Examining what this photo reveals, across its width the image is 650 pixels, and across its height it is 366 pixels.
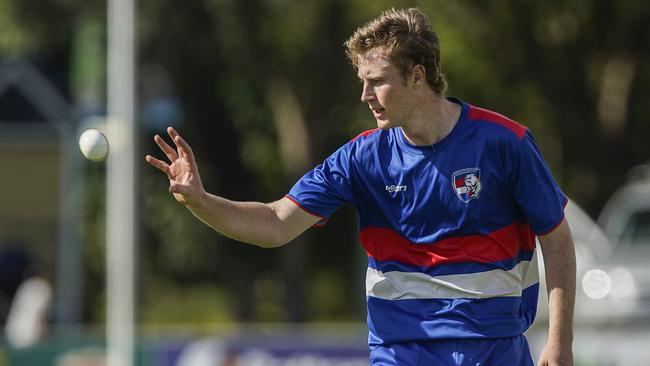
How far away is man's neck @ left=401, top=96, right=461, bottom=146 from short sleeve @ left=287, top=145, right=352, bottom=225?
0.34 meters

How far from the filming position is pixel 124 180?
15.5m

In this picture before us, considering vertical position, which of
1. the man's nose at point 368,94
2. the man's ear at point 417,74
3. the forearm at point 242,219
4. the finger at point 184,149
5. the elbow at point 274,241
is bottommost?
the elbow at point 274,241

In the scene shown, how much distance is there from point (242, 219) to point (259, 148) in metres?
24.3

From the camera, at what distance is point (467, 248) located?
566cm

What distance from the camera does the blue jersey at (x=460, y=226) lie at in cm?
557

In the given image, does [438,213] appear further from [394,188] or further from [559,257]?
[559,257]

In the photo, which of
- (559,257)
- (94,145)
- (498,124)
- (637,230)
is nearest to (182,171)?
(94,145)

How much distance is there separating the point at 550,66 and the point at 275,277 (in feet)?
47.2

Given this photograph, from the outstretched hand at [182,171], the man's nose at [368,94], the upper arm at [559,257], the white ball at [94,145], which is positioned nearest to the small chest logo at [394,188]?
the man's nose at [368,94]

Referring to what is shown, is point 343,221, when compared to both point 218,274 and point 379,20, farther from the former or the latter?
point 379,20

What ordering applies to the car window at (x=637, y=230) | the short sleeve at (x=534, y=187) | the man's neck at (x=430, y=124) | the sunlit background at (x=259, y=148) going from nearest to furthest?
the short sleeve at (x=534, y=187) < the man's neck at (x=430, y=124) < the sunlit background at (x=259, y=148) < the car window at (x=637, y=230)

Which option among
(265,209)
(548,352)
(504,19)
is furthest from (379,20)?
(504,19)

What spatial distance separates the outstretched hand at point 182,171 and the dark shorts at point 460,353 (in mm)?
1017

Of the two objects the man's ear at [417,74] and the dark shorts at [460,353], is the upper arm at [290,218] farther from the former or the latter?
the man's ear at [417,74]
